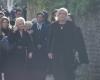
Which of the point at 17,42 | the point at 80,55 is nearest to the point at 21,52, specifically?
the point at 17,42

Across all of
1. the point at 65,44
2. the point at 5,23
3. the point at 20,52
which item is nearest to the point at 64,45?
the point at 65,44

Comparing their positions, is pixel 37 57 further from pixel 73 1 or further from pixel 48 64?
pixel 73 1

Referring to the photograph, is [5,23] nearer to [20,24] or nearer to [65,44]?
[20,24]

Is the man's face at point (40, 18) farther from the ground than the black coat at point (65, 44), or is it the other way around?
the man's face at point (40, 18)

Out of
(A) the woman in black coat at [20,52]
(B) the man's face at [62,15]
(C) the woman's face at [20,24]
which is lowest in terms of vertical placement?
(A) the woman in black coat at [20,52]

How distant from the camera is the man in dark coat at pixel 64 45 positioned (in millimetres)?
12992

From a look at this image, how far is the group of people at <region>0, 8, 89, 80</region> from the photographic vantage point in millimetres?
13039

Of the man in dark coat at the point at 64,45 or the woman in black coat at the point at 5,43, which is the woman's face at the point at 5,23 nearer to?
the woman in black coat at the point at 5,43

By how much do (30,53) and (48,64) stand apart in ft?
1.71

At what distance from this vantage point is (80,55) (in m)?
12.9

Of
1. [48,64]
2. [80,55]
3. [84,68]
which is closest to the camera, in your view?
[80,55]

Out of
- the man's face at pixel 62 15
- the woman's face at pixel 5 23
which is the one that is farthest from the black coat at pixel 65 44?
the woman's face at pixel 5 23

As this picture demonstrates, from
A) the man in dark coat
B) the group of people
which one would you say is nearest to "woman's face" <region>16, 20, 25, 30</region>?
the group of people

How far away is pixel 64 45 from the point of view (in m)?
13.0
